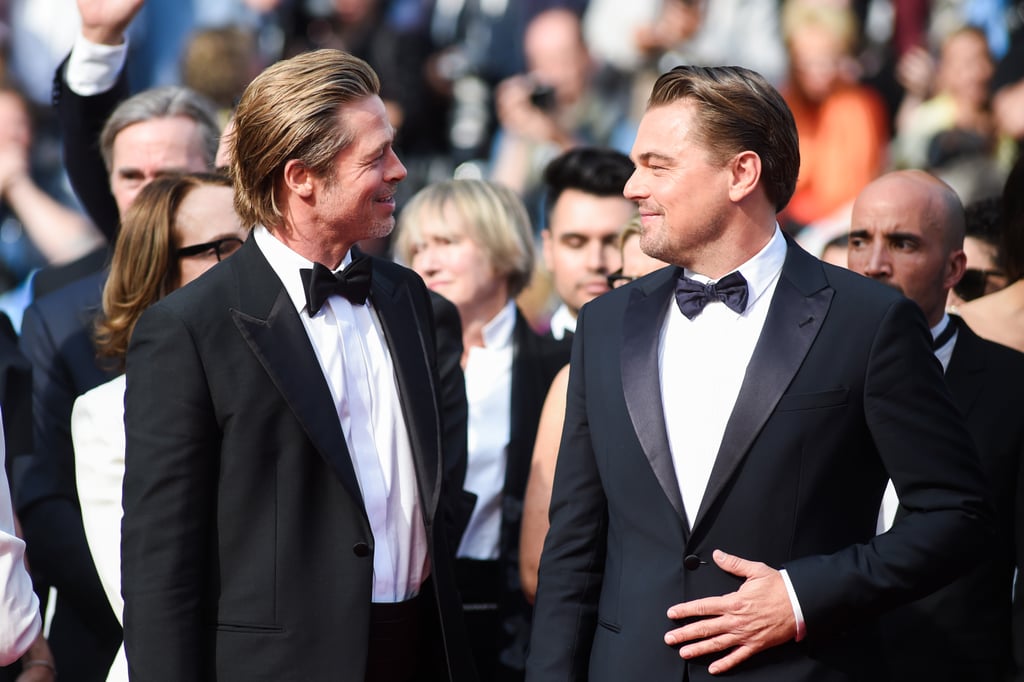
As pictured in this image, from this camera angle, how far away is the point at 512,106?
854 centimetres

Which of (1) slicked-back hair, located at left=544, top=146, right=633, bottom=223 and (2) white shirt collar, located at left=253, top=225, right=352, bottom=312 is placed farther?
(1) slicked-back hair, located at left=544, top=146, right=633, bottom=223

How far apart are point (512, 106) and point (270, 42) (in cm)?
161

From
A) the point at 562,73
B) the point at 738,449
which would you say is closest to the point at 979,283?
the point at 738,449

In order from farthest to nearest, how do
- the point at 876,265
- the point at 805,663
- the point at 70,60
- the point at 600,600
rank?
the point at 70,60, the point at 876,265, the point at 600,600, the point at 805,663

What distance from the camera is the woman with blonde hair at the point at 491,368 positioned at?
452 cm

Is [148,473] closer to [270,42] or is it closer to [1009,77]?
[270,42]

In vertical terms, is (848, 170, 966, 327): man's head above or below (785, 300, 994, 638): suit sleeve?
above

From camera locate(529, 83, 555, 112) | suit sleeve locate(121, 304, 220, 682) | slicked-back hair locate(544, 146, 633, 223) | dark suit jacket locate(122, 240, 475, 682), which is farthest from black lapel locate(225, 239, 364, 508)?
camera locate(529, 83, 555, 112)

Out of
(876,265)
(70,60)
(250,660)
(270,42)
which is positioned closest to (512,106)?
(270,42)

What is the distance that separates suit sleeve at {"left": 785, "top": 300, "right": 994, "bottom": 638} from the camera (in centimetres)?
280

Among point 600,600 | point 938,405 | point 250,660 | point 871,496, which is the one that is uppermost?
point 938,405

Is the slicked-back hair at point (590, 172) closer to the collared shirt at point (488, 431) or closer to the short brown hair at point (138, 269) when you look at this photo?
the collared shirt at point (488, 431)

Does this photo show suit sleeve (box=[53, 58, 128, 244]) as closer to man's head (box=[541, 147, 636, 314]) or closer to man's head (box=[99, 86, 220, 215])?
man's head (box=[99, 86, 220, 215])

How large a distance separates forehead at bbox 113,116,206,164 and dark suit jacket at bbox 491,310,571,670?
149 centimetres
